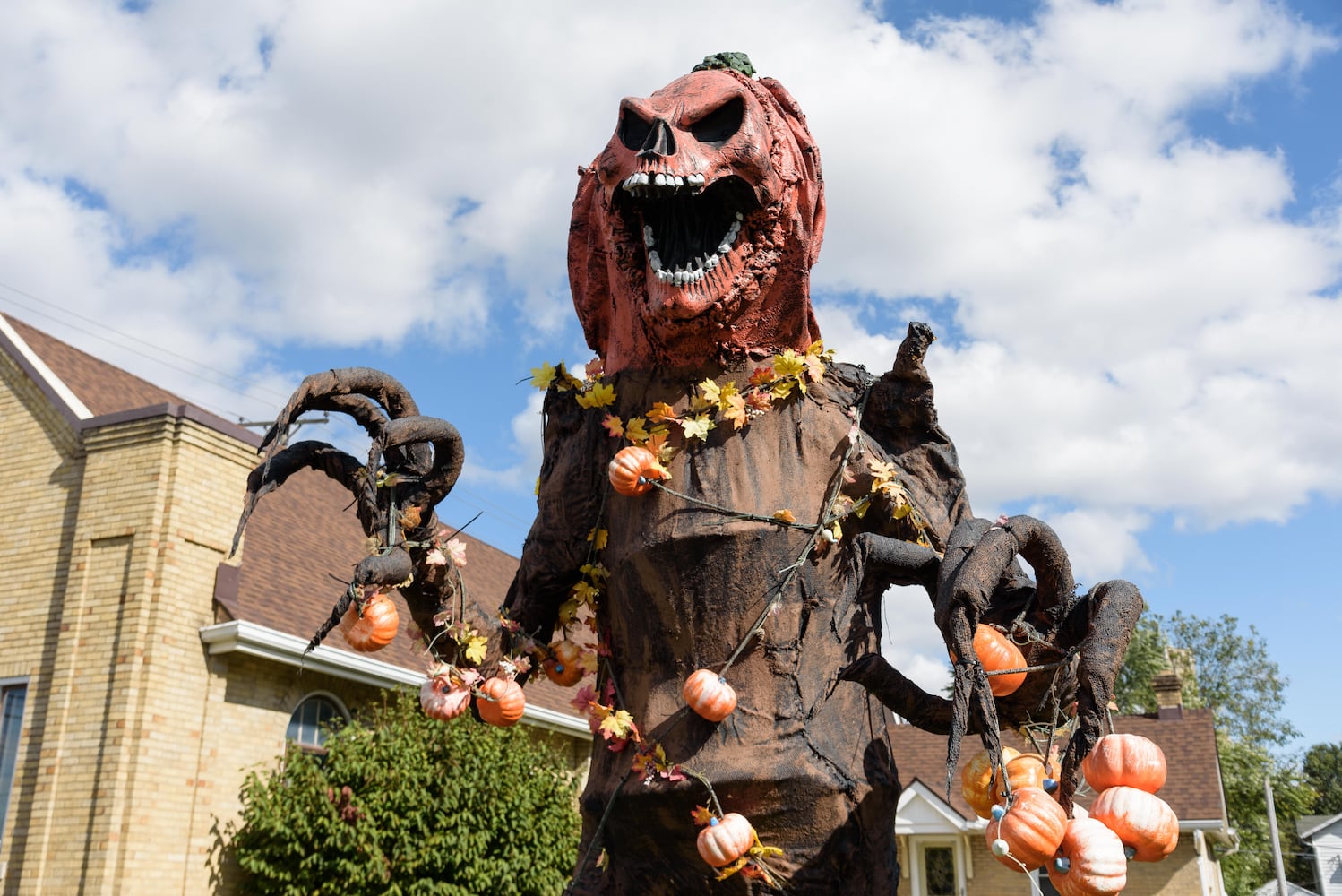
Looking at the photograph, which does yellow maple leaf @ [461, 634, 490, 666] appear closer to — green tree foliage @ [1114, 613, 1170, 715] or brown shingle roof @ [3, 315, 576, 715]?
brown shingle roof @ [3, 315, 576, 715]

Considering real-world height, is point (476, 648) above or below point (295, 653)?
below

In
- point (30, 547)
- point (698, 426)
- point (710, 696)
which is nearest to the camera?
point (710, 696)

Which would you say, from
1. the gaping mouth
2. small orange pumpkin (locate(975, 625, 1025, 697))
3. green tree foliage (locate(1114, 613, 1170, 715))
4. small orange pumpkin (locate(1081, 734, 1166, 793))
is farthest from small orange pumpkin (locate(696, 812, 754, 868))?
green tree foliage (locate(1114, 613, 1170, 715))

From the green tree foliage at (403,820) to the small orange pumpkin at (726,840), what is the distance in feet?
24.9

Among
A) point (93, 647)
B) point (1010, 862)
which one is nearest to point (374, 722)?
point (93, 647)

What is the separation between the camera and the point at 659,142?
111 inches

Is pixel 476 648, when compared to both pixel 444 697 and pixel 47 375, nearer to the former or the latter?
pixel 444 697

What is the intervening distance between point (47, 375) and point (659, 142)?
1101 centimetres

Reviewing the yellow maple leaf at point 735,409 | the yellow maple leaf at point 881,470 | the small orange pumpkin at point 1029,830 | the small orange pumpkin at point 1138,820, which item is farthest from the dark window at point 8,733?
the small orange pumpkin at point 1138,820

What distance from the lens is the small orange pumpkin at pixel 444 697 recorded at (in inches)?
125

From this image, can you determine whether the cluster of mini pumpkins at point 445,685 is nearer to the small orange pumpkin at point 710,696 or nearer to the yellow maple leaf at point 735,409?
the small orange pumpkin at point 710,696

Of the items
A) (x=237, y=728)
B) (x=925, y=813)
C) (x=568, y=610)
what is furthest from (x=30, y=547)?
(x=925, y=813)

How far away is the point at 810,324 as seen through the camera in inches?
130

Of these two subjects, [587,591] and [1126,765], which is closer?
[1126,765]
